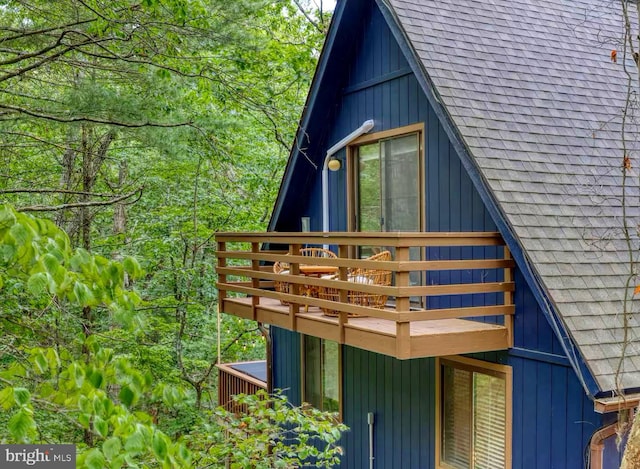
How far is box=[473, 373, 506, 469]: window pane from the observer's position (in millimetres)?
5746

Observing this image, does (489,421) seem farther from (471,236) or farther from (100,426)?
(100,426)

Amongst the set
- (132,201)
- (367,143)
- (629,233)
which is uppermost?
(367,143)

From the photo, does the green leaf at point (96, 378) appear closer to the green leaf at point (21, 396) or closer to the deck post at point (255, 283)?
the green leaf at point (21, 396)

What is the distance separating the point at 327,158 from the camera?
27.7ft

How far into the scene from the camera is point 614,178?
635 cm

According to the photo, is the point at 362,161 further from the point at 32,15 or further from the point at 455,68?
the point at 32,15

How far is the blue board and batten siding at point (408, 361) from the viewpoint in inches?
206

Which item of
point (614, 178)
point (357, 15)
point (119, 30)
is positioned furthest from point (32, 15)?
point (614, 178)

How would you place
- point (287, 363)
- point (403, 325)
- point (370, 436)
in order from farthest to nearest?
point (287, 363)
point (370, 436)
point (403, 325)

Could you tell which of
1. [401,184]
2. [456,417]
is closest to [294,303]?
[401,184]

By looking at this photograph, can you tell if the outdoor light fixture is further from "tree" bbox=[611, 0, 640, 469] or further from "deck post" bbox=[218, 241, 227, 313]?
"tree" bbox=[611, 0, 640, 469]

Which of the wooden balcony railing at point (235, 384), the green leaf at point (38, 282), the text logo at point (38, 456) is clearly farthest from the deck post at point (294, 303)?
the green leaf at point (38, 282)

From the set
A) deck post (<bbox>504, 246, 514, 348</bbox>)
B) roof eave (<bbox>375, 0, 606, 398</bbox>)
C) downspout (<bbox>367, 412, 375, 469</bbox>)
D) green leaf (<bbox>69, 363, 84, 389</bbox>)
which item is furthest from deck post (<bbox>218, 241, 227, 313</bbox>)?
green leaf (<bbox>69, 363, 84, 389</bbox>)

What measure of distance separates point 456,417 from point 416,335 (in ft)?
4.80
